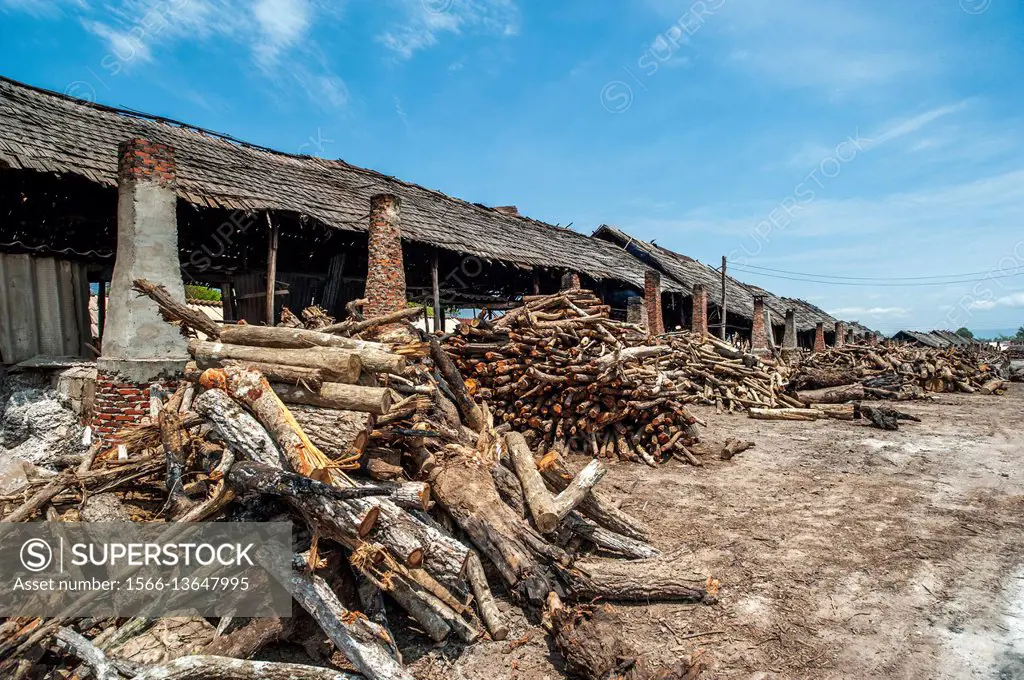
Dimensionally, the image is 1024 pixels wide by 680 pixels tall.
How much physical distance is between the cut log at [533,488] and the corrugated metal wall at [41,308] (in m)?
6.60

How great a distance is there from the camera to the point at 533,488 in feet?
17.4

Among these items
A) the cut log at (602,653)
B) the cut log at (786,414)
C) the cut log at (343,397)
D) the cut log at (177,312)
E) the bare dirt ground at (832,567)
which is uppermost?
the cut log at (177,312)

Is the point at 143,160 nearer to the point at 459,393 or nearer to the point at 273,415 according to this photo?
the point at 273,415

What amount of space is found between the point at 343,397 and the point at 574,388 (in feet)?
13.9

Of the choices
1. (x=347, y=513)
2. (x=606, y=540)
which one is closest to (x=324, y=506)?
(x=347, y=513)

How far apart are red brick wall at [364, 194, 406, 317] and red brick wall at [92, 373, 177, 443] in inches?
172

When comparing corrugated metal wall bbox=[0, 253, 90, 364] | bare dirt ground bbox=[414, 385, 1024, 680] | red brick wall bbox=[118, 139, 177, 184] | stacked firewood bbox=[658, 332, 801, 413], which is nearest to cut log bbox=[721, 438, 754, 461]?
bare dirt ground bbox=[414, 385, 1024, 680]

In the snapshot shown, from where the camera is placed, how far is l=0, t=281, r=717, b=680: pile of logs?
11.3ft

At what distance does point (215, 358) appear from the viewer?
5555 mm

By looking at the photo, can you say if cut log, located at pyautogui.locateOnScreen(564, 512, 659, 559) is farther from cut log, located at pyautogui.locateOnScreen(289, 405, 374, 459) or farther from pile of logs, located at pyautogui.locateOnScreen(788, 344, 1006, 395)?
pile of logs, located at pyautogui.locateOnScreen(788, 344, 1006, 395)

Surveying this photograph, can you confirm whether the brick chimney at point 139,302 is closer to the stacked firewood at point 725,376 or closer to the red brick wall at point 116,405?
the red brick wall at point 116,405

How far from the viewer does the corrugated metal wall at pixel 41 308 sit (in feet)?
23.2

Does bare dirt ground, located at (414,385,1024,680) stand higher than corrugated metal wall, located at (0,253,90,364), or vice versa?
corrugated metal wall, located at (0,253,90,364)

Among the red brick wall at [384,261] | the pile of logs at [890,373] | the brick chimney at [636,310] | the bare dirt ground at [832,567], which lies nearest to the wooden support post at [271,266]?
the red brick wall at [384,261]
